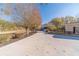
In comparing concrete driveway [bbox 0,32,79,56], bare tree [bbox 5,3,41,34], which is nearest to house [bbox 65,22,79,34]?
concrete driveway [bbox 0,32,79,56]

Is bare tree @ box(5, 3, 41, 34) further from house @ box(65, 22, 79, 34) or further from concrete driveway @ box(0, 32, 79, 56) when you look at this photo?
house @ box(65, 22, 79, 34)

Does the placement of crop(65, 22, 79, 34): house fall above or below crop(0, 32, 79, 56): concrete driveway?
above

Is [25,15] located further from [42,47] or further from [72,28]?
[72,28]

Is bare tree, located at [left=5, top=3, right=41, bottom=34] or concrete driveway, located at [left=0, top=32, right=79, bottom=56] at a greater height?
bare tree, located at [left=5, top=3, right=41, bottom=34]

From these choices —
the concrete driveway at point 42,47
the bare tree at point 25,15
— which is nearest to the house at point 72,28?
the concrete driveway at point 42,47

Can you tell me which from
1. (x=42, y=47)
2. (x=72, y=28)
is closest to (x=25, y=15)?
(x=42, y=47)

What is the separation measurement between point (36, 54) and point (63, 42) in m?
0.42

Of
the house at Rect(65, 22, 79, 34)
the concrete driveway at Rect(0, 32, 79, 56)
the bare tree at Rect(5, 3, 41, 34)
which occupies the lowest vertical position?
the concrete driveway at Rect(0, 32, 79, 56)

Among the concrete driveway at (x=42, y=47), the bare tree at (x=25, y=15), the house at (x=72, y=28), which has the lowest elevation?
the concrete driveway at (x=42, y=47)

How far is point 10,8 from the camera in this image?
2893 mm

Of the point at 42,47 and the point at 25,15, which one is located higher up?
the point at 25,15

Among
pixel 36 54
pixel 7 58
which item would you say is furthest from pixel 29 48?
pixel 7 58

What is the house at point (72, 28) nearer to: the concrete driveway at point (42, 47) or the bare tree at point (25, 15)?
the concrete driveway at point (42, 47)

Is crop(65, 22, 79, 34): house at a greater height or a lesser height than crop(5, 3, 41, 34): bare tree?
lesser
